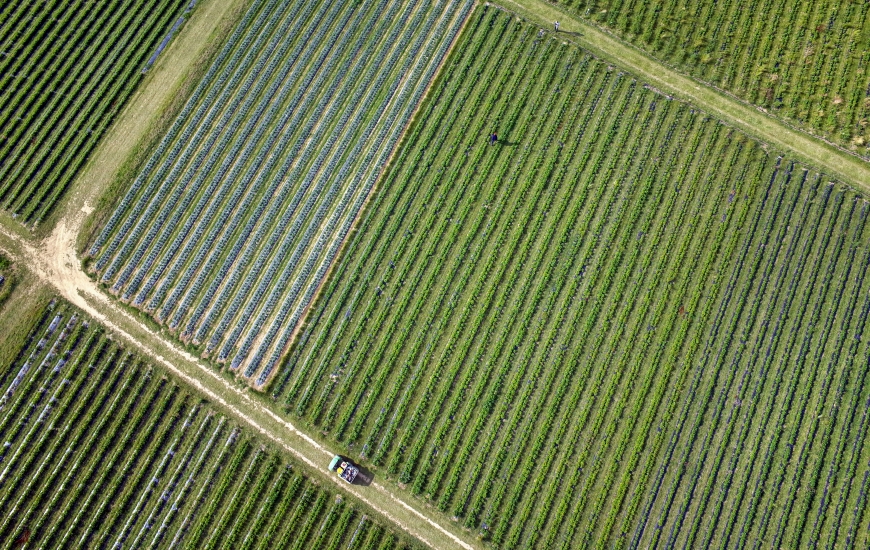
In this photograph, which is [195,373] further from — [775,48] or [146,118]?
[775,48]

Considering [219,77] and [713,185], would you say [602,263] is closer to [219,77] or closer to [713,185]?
[713,185]

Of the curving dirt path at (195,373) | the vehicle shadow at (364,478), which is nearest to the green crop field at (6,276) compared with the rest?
the curving dirt path at (195,373)

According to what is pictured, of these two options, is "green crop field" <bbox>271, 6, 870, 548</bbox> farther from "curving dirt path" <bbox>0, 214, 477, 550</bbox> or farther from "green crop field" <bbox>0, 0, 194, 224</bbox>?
"green crop field" <bbox>0, 0, 194, 224</bbox>

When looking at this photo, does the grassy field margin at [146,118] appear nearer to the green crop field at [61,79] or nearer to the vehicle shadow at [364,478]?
the green crop field at [61,79]

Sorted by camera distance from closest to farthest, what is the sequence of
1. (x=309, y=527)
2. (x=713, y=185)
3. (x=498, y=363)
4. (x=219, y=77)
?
(x=309, y=527) → (x=498, y=363) → (x=713, y=185) → (x=219, y=77)

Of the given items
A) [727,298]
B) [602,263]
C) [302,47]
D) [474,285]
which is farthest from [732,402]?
[302,47]

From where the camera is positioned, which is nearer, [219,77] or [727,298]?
[727,298]

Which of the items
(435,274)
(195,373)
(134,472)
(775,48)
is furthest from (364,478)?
(775,48)
